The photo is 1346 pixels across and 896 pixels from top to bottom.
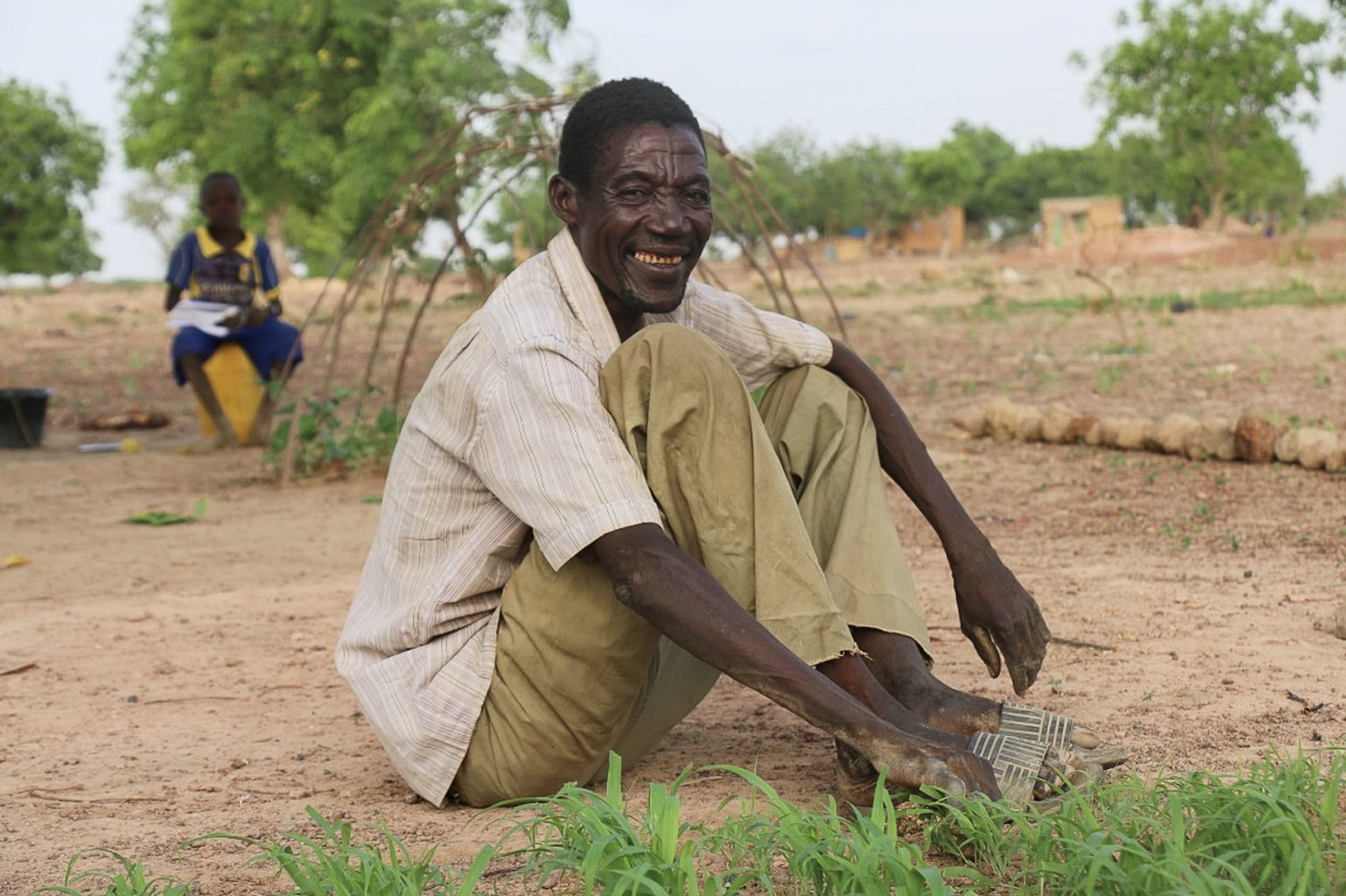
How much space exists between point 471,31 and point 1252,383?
733 cm

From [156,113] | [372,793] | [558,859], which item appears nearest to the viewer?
[558,859]

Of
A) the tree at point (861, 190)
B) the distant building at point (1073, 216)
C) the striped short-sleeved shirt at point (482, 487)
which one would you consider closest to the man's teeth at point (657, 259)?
the striped short-sleeved shirt at point (482, 487)

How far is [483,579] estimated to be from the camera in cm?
251

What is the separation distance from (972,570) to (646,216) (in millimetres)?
890

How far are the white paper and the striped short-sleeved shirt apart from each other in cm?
563

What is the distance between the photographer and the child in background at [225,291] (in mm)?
7965

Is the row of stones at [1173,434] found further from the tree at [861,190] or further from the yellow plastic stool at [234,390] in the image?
the tree at [861,190]

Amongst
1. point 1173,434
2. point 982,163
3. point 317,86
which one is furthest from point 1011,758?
point 982,163

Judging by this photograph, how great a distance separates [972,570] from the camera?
263 centimetres

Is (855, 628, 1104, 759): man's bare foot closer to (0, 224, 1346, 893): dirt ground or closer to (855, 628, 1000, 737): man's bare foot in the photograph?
(855, 628, 1000, 737): man's bare foot

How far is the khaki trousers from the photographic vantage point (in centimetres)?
226

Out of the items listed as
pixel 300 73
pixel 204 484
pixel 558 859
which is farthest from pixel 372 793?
pixel 300 73

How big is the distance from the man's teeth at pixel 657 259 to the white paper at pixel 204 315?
234 inches

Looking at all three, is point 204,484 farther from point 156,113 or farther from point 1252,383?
point 156,113
